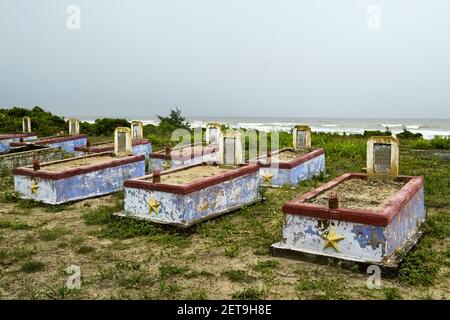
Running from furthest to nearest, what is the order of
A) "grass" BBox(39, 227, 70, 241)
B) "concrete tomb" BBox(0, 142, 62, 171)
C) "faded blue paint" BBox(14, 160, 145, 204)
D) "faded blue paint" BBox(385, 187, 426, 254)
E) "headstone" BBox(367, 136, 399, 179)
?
"concrete tomb" BBox(0, 142, 62, 171) → "faded blue paint" BBox(14, 160, 145, 204) → "headstone" BBox(367, 136, 399, 179) → "grass" BBox(39, 227, 70, 241) → "faded blue paint" BBox(385, 187, 426, 254)

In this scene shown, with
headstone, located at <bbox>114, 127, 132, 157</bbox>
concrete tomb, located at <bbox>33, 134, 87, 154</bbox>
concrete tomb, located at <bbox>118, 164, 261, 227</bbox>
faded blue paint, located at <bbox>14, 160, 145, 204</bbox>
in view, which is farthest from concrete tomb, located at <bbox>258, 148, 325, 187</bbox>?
concrete tomb, located at <bbox>33, 134, 87, 154</bbox>

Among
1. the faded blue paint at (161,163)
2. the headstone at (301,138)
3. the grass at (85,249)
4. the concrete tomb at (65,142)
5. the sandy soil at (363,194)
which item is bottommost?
the grass at (85,249)

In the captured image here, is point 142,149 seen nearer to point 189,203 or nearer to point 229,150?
point 229,150

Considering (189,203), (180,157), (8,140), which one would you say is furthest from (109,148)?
(189,203)

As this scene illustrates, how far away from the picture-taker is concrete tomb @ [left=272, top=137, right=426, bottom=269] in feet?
21.3

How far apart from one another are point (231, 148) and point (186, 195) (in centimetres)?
269

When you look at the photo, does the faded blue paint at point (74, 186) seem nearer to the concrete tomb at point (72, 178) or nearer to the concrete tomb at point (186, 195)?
the concrete tomb at point (72, 178)

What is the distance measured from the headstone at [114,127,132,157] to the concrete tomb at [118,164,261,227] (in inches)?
125

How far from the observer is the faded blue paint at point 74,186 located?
417 inches

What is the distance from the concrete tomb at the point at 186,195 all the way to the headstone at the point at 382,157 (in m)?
2.57

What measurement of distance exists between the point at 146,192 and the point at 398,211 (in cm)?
445

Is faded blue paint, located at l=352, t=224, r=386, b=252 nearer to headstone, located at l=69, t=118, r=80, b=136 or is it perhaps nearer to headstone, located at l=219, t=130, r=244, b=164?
headstone, located at l=219, t=130, r=244, b=164

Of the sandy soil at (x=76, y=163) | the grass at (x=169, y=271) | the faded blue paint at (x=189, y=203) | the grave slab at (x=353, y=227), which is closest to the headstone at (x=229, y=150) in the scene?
the faded blue paint at (x=189, y=203)
